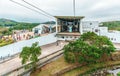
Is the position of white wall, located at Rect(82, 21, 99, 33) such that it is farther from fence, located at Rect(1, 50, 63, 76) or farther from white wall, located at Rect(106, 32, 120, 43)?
fence, located at Rect(1, 50, 63, 76)

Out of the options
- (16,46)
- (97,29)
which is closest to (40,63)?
(16,46)

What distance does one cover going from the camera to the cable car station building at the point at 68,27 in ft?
102

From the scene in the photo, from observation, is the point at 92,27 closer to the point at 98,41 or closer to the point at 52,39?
the point at 52,39

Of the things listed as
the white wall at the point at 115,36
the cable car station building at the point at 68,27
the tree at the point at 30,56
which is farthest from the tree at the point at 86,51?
the white wall at the point at 115,36

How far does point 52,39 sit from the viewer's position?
30.1 meters

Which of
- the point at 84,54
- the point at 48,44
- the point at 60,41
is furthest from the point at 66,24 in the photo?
the point at 84,54

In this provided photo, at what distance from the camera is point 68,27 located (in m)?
34.4

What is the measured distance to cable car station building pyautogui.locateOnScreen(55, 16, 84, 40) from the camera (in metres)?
31.0

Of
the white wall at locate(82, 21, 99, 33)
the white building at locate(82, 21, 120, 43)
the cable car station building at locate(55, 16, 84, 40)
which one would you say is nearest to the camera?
the cable car station building at locate(55, 16, 84, 40)

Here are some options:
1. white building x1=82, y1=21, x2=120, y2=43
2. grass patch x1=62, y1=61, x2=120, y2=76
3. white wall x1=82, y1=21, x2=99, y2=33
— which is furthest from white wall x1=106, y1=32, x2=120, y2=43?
grass patch x1=62, y1=61, x2=120, y2=76

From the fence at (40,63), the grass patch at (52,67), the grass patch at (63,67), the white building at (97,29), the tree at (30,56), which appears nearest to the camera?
the fence at (40,63)

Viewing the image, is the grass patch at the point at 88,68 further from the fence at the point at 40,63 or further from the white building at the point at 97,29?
the white building at the point at 97,29

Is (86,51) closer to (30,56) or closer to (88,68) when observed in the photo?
(88,68)

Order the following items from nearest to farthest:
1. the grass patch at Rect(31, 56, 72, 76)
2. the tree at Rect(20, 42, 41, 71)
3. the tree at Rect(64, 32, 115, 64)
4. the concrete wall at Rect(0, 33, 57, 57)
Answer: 1. the tree at Rect(20, 42, 41, 71)
2. the grass patch at Rect(31, 56, 72, 76)
3. the tree at Rect(64, 32, 115, 64)
4. the concrete wall at Rect(0, 33, 57, 57)
